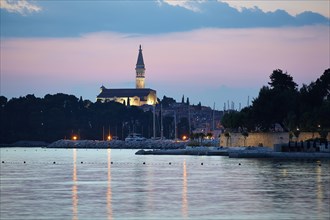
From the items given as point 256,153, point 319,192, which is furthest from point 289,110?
point 319,192

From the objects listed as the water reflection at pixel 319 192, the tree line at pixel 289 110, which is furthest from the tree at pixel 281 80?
the water reflection at pixel 319 192

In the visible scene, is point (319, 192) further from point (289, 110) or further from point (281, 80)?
point (281, 80)

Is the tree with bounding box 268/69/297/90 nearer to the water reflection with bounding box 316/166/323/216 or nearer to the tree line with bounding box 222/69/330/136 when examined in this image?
the tree line with bounding box 222/69/330/136

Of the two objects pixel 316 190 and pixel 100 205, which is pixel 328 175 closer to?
pixel 316 190

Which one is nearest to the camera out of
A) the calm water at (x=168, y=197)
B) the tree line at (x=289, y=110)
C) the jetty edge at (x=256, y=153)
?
the calm water at (x=168, y=197)

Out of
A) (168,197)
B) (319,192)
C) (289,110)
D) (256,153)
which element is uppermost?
(289,110)

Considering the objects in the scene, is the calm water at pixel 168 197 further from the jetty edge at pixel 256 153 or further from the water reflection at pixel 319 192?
the jetty edge at pixel 256 153

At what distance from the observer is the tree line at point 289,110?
125 m

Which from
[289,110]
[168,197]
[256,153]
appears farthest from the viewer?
[289,110]

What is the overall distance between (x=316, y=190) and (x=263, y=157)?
6343 centimetres

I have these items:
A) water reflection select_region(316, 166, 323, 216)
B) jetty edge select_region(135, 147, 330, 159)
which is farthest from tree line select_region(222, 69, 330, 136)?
water reflection select_region(316, 166, 323, 216)

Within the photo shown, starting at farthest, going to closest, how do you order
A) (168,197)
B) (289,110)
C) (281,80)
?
(281,80)
(289,110)
(168,197)

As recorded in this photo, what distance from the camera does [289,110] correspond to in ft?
434

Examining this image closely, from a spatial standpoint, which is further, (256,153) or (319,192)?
(256,153)
